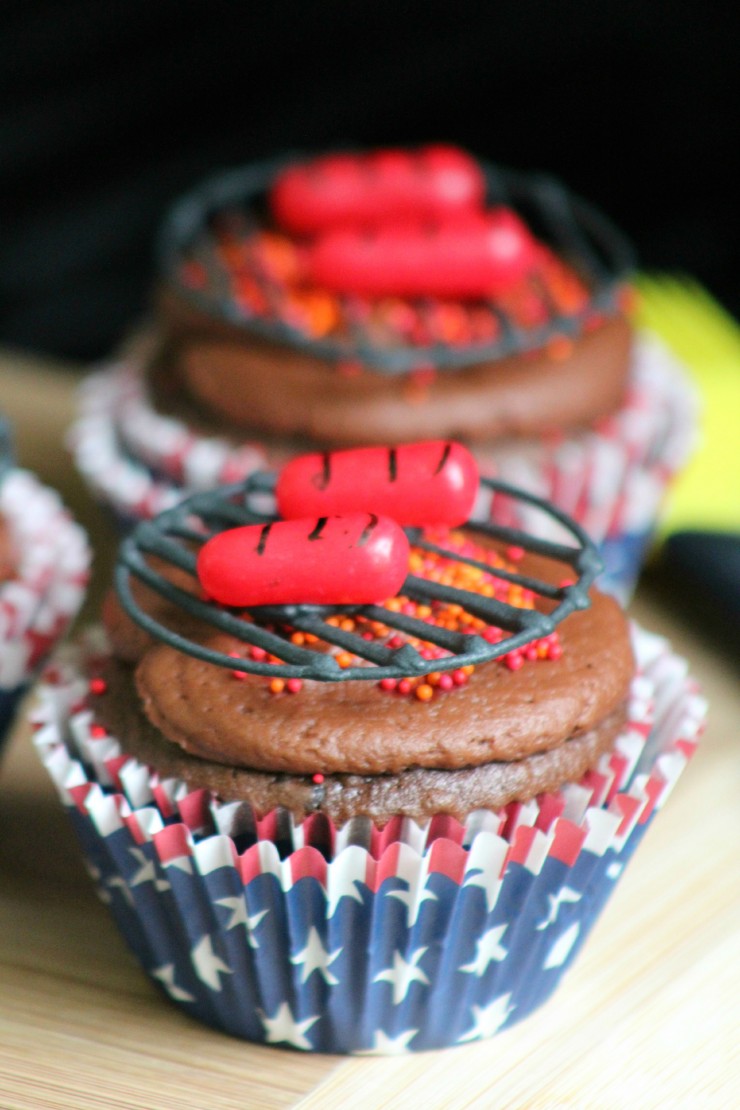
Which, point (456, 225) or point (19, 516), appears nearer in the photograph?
point (19, 516)

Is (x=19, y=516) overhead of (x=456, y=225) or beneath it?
beneath

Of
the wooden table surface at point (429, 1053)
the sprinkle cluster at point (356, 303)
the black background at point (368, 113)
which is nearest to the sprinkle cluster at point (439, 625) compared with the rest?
the wooden table surface at point (429, 1053)

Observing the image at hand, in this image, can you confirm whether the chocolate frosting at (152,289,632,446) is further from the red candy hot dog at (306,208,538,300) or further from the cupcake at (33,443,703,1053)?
the cupcake at (33,443,703,1053)

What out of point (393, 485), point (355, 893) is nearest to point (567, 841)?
point (355, 893)

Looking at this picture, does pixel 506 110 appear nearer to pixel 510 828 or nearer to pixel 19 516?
pixel 19 516

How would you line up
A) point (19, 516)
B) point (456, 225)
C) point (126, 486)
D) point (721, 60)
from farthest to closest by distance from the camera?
point (721, 60) < point (456, 225) < point (126, 486) < point (19, 516)

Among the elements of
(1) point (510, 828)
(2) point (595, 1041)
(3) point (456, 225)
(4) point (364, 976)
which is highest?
(3) point (456, 225)

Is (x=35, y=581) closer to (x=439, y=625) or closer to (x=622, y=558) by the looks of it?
(x=439, y=625)

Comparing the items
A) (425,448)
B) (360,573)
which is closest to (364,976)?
(360,573)
